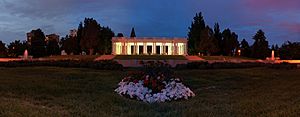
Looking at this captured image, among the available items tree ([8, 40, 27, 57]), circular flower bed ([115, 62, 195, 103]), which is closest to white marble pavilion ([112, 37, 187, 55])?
tree ([8, 40, 27, 57])

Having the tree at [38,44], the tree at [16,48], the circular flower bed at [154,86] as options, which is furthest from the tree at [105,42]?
the circular flower bed at [154,86]

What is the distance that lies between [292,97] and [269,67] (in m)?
15.0

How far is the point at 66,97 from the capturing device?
1127cm

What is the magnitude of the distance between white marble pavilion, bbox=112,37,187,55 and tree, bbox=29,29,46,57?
36.8 ft

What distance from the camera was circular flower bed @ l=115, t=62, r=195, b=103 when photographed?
12.0m

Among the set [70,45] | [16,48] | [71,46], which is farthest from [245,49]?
[16,48]

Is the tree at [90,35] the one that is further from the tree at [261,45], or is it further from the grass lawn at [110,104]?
the grass lawn at [110,104]

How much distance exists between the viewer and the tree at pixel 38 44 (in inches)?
2298

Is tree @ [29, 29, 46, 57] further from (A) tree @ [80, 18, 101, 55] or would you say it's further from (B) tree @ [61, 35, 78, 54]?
(B) tree @ [61, 35, 78, 54]

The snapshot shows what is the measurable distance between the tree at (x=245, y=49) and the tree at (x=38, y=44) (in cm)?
2722

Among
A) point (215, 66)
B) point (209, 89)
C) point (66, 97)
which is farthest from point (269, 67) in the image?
point (66, 97)

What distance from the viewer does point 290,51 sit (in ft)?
175

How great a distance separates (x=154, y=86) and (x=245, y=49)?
5551 cm

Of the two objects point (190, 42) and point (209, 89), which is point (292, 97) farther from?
point (190, 42)
